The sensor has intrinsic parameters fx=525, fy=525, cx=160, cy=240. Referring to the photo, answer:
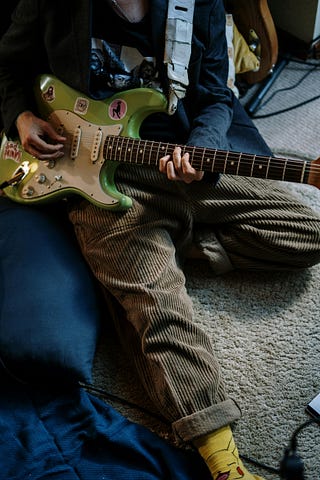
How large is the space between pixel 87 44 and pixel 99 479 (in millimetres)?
844

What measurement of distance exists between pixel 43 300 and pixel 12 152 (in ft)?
1.29

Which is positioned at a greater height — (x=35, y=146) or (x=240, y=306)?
(x=35, y=146)

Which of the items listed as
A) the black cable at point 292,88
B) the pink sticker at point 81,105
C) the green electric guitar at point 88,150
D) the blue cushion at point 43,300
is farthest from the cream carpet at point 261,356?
the black cable at point 292,88

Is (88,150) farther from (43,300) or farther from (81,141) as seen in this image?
(43,300)

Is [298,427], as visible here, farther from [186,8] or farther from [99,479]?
[186,8]

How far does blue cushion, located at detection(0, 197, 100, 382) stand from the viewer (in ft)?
3.40

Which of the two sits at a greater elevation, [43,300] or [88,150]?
[88,150]

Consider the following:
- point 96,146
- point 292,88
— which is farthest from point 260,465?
point 292,88

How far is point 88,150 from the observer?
1168mm

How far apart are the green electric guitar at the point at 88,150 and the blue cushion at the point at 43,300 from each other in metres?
0.08

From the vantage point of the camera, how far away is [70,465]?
38.0 inches

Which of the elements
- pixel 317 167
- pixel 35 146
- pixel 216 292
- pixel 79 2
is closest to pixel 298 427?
pixel 216 292

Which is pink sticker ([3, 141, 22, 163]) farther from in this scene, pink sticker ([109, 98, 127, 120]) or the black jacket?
pink sticker ([109, 98, 127, 120])

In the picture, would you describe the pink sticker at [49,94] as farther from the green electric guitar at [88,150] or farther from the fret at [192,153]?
the fret at [192,153]
